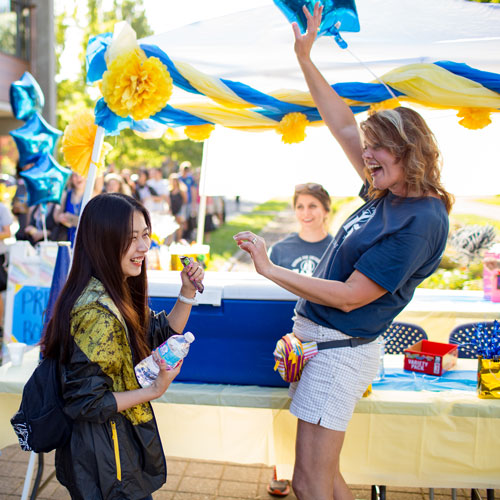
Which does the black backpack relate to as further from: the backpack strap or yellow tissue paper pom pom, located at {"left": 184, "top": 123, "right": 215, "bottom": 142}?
yellow tissue paper pom pom, located at {"left": 184, "top": 123, "right": 215, "bottom": 142}

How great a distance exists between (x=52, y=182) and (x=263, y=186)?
146cm

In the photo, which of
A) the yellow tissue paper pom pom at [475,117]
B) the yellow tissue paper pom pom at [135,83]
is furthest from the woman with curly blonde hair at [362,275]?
the yellow tissue paper pom pom at [475,117]

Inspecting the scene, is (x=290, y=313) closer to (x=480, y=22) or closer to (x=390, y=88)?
(x=390, y=88)

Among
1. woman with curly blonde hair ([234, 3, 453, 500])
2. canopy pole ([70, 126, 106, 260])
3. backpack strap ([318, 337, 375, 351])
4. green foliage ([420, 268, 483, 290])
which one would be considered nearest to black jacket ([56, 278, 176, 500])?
woman with curly blonde hair ([234, 3, 453, 500])

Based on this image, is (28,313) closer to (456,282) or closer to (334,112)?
(334,112)

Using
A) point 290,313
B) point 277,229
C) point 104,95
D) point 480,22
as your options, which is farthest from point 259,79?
point 277,229

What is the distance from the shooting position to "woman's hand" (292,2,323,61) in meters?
2.02

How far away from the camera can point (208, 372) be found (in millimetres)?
2568

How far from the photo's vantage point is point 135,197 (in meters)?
10.2

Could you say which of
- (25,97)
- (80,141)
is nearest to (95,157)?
(80,141)

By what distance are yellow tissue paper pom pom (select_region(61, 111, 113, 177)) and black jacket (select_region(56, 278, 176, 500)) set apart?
134cm

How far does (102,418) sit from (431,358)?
1637mm

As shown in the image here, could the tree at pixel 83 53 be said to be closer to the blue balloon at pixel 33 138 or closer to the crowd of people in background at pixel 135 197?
the crowd of people in background at pixel 135 197

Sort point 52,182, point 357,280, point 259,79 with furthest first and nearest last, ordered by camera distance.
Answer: point 52,182 < point 259,79 < point 357,280
